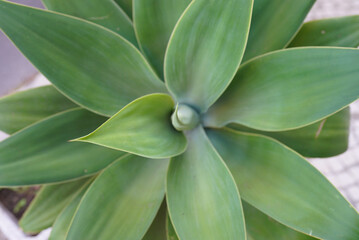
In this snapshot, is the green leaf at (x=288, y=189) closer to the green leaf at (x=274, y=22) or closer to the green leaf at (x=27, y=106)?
the green leaf at (x=274, y=22)

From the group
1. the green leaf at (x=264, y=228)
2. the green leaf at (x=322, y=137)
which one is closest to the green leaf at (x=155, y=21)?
the green leaf at (x=322, y=137)

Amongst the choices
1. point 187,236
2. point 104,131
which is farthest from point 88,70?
point 187,236

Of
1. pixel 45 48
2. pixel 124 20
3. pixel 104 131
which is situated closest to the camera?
pixel 104 131

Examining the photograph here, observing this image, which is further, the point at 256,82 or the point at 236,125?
the point at 236,125

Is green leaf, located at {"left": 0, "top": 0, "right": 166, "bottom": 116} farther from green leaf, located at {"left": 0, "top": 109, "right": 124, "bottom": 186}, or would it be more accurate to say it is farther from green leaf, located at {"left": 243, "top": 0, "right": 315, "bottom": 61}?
green leaf, located at {"left": 243, "top": 0, "right": 315, "bottom": 61}

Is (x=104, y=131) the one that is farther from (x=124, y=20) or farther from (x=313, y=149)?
(x=313, y=149)

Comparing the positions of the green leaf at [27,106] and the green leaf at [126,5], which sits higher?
the green leaf at [126,5]

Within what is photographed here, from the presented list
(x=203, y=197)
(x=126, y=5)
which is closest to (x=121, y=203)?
(x=203, y=197)
